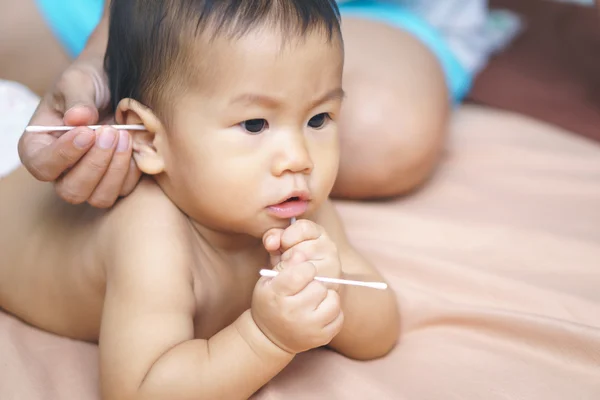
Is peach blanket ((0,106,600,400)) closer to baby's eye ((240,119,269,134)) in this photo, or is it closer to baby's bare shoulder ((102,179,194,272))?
baby's bare shoulder ((102,179,194,272))

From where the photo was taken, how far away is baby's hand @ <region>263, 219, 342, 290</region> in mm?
744

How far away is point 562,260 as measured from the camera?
42.6 inches

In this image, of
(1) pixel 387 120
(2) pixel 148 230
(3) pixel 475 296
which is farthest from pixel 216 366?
(1) pixel 387 120

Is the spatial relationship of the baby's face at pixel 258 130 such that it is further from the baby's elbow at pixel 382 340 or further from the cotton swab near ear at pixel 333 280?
the baby's elbow at pixel 382 340

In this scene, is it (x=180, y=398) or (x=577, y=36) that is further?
(x=577, y=36)

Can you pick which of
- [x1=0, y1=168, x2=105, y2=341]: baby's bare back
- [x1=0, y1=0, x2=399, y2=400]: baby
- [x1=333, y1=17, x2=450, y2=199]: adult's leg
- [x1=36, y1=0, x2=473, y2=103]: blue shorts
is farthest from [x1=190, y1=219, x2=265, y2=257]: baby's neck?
[x1=36, y1=0, x2=473, y2=103]: blue shorts

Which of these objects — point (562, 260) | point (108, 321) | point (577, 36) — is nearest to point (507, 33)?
point (577, 36)

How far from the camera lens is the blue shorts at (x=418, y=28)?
1.45 m

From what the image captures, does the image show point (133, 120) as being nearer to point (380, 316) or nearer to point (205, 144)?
point (205, 144)

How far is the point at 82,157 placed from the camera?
0.80 m

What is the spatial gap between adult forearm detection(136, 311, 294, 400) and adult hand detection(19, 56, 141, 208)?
7.9 inches

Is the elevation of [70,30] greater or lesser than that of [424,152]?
greater

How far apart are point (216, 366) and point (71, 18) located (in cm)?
82

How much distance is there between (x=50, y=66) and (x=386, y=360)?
81cm
